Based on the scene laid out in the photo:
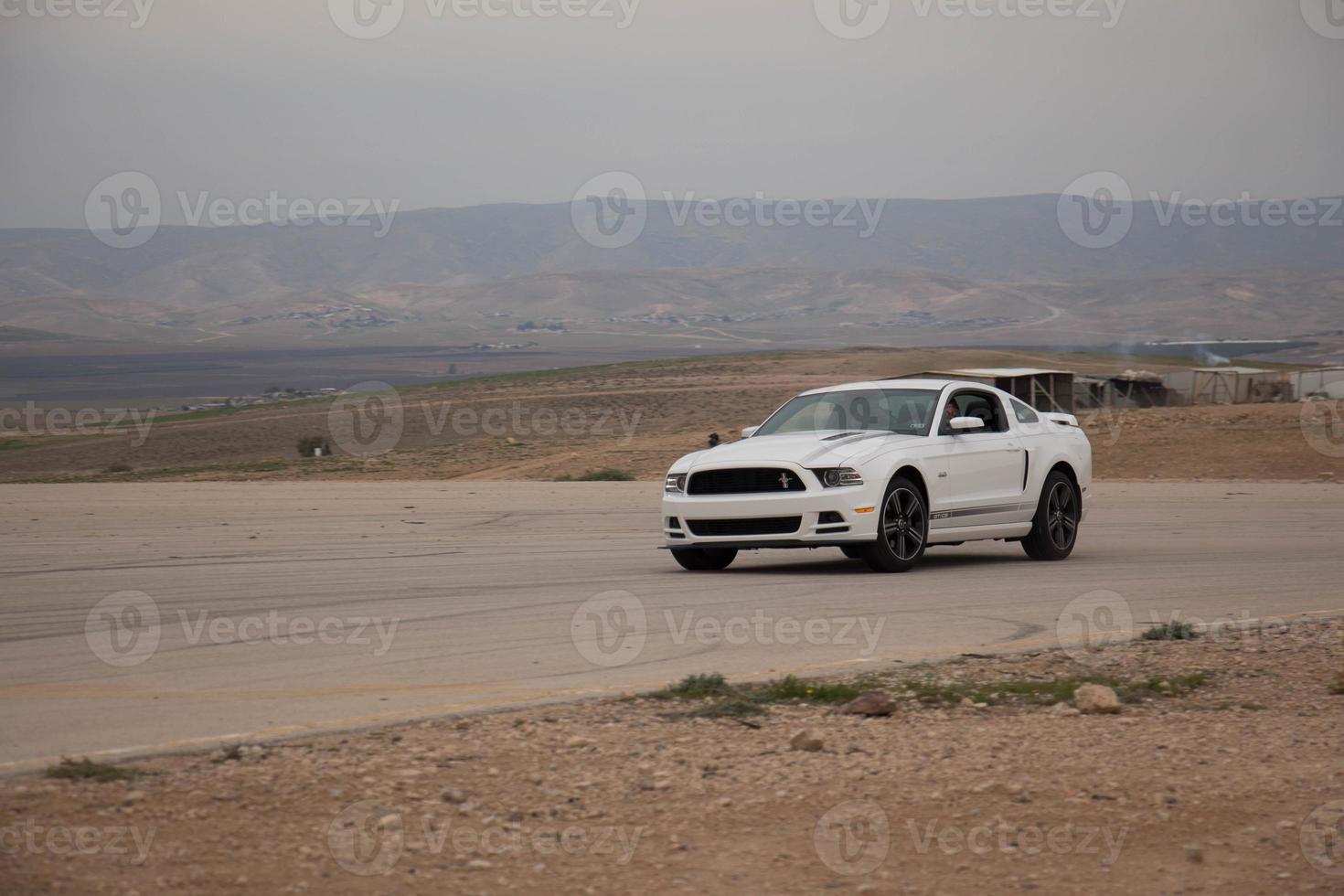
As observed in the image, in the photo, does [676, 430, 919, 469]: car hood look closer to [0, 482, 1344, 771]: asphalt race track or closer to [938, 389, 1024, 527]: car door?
[938, 389, 1024, 527]: car door

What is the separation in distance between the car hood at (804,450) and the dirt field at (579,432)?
1898 cm

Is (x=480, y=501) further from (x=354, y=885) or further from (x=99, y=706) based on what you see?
(x=354, y=885)

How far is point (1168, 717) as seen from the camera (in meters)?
7.45

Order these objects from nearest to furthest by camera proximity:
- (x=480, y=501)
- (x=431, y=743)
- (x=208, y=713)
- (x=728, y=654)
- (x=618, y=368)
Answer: (x=431, y=743) → (x=208, y=713) → (x=728, y=654) → (x=480, y=501) → (x=618, y=368)

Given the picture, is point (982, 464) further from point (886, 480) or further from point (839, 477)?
point (839, 477)

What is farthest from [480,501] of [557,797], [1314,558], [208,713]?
[557,797]

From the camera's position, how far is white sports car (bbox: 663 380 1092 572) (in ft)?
42.7

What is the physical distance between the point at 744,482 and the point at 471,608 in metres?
3.03

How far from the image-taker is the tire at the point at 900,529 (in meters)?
13.2

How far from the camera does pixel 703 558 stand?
1421 cm

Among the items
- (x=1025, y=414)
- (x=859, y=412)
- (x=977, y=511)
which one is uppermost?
(x=859, y=412)

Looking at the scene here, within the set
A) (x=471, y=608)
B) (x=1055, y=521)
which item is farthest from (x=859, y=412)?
(x=471, y=608)

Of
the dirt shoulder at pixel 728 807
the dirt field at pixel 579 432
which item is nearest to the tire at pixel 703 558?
the dirt shoulder at pixel 728 807

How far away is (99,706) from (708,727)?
2911 millimetres
